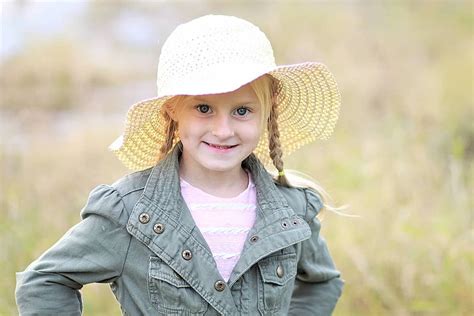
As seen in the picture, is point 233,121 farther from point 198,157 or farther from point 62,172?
point 62,172

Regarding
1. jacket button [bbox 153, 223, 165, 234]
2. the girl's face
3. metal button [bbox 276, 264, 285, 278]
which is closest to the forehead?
the girl's face

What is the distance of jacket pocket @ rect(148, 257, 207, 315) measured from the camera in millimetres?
1930

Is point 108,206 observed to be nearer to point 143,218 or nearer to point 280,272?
point 143,218

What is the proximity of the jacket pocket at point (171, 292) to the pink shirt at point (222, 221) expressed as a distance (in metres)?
0.10

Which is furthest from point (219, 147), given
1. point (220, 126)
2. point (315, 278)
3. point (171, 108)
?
point (315, 278)

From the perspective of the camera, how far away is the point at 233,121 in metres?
1.98

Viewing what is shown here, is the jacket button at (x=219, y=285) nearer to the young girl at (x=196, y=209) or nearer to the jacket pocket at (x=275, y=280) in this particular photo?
the young girl at (x=196, y=209)

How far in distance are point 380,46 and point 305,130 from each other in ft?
15.2

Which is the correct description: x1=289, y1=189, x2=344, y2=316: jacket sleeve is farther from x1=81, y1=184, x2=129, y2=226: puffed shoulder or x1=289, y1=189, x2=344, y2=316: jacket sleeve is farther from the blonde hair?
x1=81, y1=184, x2=129, y2=226: puffed shoulder

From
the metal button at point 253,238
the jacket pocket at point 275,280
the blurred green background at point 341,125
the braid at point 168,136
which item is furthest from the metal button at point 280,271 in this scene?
the blurred green background at point 341,125

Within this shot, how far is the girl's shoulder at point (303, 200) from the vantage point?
2186 millimetres

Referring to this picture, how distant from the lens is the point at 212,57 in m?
1.94

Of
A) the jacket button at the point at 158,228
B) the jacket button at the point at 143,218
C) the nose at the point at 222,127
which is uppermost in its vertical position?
the nose at the point at 222,127

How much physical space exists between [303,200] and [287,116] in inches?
9.8
